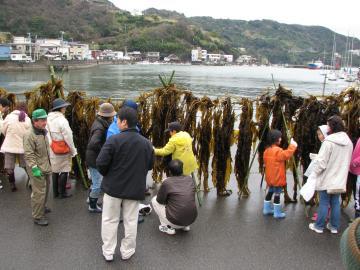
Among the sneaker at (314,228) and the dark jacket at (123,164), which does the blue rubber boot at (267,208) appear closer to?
the sneaker at (314,228)

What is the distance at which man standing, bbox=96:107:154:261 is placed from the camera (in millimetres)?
4660

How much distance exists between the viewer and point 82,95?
7891 mm

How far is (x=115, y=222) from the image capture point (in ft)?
16.0

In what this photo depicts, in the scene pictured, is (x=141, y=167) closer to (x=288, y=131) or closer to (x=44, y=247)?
(x=44, y=247)

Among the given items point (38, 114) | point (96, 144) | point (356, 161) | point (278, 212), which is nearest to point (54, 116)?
point (38, 114)

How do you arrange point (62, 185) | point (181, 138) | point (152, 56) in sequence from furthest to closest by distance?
point (152, 56)
point (62, 185)
point (181, 138)

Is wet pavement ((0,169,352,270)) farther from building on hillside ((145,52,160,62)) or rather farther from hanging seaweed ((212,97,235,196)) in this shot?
building on hillside ((145,52,160,62))

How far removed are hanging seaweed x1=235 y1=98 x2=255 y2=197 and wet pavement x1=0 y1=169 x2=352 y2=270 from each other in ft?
2.04

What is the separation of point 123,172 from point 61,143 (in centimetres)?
252

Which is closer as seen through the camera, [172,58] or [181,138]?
[181,138]

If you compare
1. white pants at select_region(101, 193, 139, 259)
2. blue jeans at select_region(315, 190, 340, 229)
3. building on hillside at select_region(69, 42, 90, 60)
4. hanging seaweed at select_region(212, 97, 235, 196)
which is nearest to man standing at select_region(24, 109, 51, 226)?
white pants at select_region(101, 193, 139, 259)

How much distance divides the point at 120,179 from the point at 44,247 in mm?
1558

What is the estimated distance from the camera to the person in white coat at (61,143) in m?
6.59

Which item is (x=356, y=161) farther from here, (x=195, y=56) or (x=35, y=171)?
(x=195, y=56)
